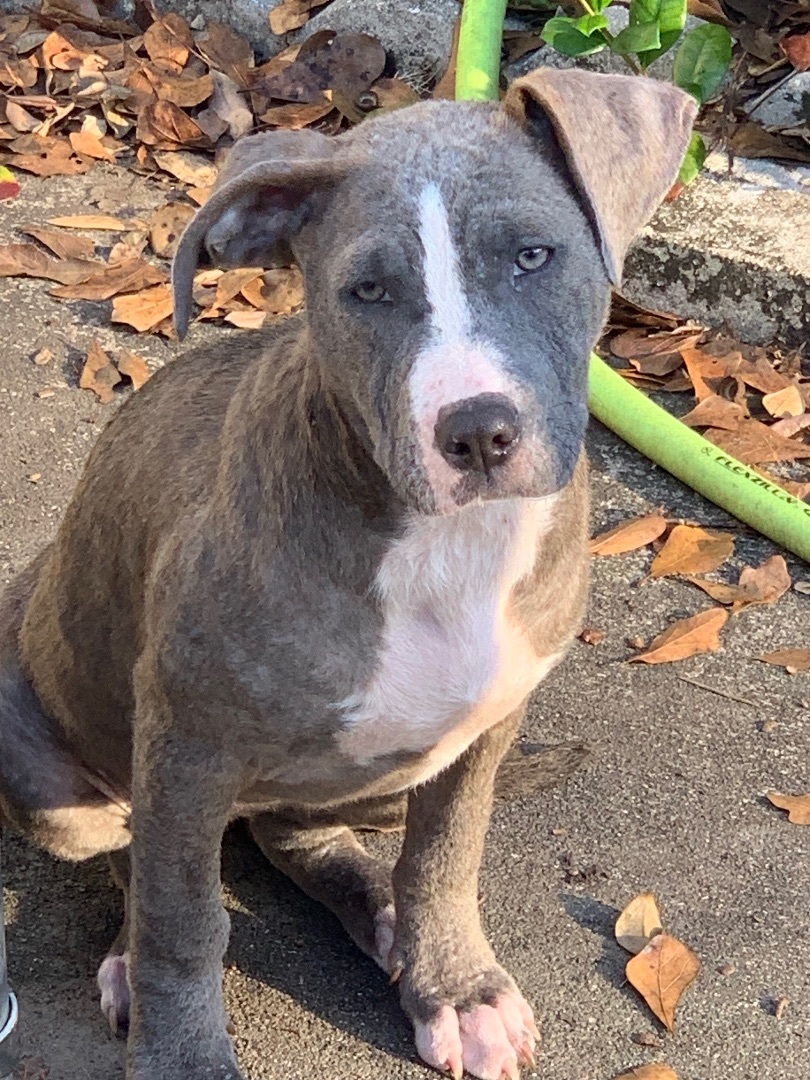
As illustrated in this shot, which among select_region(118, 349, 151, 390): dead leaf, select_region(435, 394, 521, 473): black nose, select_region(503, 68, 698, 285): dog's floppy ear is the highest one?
select_region(503, 68, 698, 285): dog's floppy ear

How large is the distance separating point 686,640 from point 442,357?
1.98 metres

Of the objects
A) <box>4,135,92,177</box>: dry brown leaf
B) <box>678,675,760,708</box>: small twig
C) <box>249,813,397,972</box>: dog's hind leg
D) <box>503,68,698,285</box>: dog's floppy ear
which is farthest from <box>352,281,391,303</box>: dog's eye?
<box>4,135,92,177</box>: dry brown leaf

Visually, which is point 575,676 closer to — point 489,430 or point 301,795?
point 301,795

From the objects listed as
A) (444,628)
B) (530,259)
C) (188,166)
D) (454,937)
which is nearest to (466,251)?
(530,259)

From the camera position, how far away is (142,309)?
17.3ft

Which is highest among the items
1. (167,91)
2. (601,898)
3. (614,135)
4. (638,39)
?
(614,135)

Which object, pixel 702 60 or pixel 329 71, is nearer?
pixel 702 60

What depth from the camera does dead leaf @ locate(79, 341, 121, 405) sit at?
196 inches

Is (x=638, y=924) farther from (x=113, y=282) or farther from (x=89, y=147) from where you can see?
(x=89, y=147)

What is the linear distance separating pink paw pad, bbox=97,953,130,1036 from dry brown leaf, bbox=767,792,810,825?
4.93 feet

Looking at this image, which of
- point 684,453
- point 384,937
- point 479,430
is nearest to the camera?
point 479,430

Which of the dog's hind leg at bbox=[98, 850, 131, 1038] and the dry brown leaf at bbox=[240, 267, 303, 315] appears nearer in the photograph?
the dog's hind leg at bbox=[98, 850, 131, 1038]

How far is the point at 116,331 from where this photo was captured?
5.25 metres

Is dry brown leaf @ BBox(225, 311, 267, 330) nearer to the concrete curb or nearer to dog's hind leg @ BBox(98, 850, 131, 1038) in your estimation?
the concrete curb
